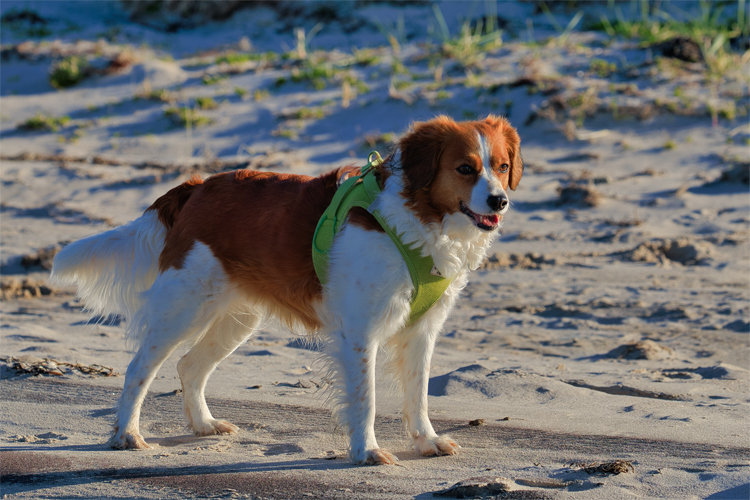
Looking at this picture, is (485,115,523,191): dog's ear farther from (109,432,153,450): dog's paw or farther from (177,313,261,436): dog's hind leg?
(109,432,153,450): dog's paw

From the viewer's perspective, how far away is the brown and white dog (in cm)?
377

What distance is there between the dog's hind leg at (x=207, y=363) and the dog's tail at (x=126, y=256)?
44cm

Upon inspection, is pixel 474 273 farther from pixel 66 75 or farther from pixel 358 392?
pixel 66 75

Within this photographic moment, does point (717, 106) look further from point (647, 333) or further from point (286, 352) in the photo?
point (286, 352)

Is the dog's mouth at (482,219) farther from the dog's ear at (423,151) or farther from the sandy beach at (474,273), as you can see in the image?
the sandy beach at (474,273)

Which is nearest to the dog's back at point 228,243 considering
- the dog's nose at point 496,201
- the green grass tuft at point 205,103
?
the dog's nose at point 496,201

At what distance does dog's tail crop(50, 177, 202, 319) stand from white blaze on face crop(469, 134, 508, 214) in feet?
5.57

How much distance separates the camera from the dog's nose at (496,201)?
11.8ft

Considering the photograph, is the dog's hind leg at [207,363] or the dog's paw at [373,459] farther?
the dog's hind leg at [207,363]

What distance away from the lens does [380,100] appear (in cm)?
1228

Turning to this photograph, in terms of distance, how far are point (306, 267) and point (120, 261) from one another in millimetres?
Answer: 1219

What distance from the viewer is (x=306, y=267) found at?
4004 mm

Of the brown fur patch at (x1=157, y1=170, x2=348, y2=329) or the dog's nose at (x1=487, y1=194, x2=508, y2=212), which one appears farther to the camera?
the brown fur patch at (x1=157, y1=170, x2=348, y2=329)

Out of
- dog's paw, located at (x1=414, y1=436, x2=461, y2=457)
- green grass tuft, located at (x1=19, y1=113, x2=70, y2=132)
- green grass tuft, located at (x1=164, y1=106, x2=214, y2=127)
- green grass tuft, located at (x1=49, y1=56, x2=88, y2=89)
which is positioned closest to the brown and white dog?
dog's paw, located at (x1=414, y1=436, x2=461, y2=457)
